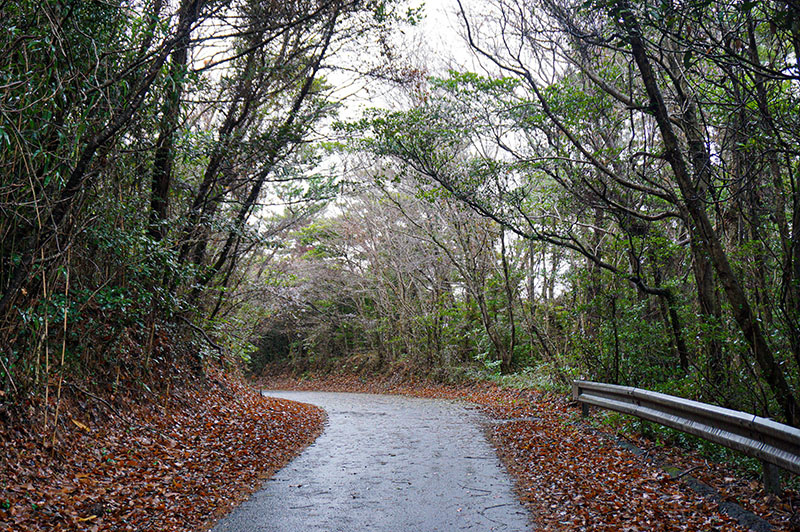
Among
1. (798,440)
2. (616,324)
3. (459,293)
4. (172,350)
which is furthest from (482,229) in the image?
(798,440)

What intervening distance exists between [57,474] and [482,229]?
55.6ft

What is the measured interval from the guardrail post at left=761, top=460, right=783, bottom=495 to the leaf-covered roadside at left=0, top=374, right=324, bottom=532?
5.01 m

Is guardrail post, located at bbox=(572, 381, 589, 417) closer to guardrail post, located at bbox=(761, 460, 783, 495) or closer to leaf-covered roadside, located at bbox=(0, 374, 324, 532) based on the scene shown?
leaf-covered roadside, located at bbox=(0, 374, 324, 532)

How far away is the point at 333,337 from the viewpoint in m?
33.4

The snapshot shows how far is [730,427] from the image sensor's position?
17.4 feet

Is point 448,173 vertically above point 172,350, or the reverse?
point 448,173

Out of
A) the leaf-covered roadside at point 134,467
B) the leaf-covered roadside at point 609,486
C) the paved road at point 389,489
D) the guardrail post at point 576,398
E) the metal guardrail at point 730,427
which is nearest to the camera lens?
the metal guardrail at point 730,427

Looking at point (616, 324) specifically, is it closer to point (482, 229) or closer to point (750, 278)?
point (750, 278)

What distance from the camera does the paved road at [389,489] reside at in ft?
16.5

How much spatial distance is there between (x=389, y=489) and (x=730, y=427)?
355cm

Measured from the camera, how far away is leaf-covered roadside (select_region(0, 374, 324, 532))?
16.2 feet

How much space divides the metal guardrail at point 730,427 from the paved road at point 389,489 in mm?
2052

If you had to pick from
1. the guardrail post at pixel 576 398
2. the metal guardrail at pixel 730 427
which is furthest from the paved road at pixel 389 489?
the metal guardrail at pixel 730 427

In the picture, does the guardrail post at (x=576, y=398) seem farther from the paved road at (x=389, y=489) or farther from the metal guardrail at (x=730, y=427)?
the metal guardrail at (x=730, y=427)
